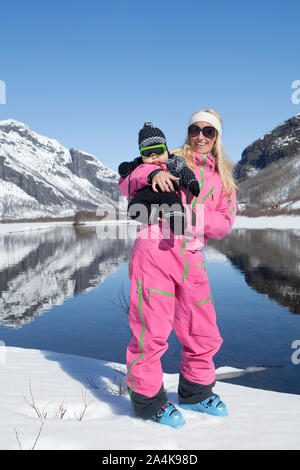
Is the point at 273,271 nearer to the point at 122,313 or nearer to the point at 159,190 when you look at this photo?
the point at 122,313

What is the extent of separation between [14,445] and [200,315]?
1.57 metres

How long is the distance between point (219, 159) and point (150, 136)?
2.38 feet

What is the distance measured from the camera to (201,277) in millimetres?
3051

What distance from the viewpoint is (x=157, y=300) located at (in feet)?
9.45

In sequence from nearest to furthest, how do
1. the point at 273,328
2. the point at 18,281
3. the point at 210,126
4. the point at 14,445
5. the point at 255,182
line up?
the point at 14,445 → the point at 210,126 → the point at 273,328 → the point at 18,281 → the point at 255,182

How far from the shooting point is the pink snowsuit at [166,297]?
288 centimetres

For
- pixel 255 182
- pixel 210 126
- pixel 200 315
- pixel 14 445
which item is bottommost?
Result: pixel 14 445

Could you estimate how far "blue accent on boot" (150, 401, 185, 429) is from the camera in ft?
9.31

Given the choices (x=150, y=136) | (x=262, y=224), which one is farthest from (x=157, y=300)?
(x=262, y=224)

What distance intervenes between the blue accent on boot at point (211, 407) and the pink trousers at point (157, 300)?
484mm

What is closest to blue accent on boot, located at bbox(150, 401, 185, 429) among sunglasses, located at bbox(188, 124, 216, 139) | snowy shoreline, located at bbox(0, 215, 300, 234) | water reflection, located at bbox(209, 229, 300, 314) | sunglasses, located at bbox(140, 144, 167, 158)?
sunglasses, located at bbox(140, 144, 167, 158)

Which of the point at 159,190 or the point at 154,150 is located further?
the point at 154,150
